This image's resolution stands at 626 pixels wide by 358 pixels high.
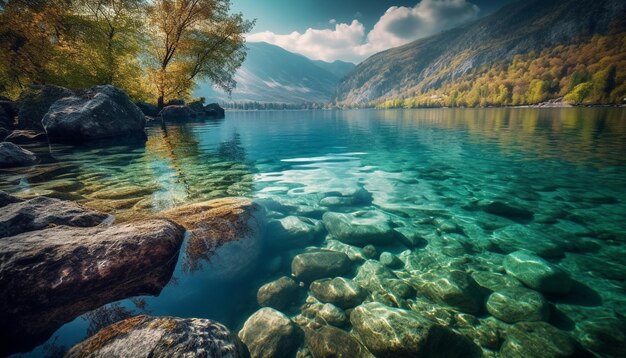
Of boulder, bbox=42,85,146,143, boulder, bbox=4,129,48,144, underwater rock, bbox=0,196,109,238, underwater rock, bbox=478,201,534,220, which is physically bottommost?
underwater rock, bbox=478,201,534,220

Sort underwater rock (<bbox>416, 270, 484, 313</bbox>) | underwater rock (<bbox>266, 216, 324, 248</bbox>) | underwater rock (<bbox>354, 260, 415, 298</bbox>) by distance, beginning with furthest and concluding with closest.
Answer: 1. underwater rock (<bbox>266, 216, 324, 248</bbox>)
2. underwater rock (<bbox>354, 260, 415, 298</bbox>)
3. underwater rock (<bbox>416, 270, 484, 313</bbox>)

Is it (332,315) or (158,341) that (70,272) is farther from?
(332,315)

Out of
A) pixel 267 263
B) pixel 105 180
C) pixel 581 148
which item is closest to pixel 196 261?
pixel 267 263

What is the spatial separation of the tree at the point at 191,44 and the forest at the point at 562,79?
123 m

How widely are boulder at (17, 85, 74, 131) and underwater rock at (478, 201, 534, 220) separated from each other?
91.8ft

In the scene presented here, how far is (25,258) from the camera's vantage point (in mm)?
3818

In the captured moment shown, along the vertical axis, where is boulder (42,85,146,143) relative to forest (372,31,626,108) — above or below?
below

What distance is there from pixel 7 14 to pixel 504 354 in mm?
40646

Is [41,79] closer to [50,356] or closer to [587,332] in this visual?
[50,356]

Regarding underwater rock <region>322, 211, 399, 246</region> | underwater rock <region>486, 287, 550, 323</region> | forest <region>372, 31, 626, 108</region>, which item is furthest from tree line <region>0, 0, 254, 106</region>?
forest <region>372, 31, 626, 108</region>

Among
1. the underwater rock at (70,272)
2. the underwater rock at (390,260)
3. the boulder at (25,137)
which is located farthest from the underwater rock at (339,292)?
the boulder at (25,137)

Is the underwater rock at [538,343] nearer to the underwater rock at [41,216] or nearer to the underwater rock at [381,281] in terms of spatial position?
the underwater rock at [381,281]

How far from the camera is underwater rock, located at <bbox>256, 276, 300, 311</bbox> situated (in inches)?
192

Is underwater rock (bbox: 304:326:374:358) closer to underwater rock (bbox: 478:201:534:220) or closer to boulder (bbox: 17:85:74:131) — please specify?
underwater rock (bbox: 478:201:534:220)
